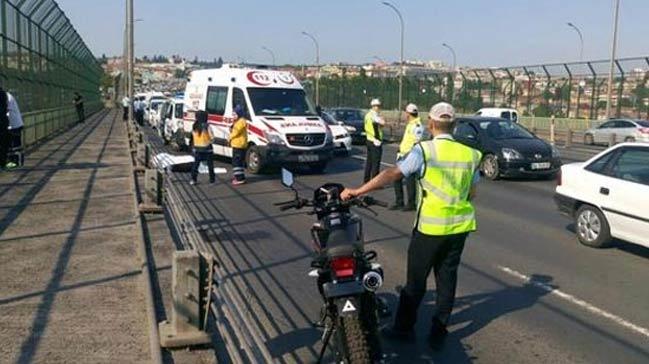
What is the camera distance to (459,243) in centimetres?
517

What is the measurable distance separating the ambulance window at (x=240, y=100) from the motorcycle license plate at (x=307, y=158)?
1667mm

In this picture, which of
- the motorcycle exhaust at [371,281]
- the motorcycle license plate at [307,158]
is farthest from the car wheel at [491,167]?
the motorcycle exhaust at [371,281]

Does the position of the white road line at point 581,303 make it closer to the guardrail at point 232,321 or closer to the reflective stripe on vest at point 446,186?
the reflective stripe on vest at point 446,186

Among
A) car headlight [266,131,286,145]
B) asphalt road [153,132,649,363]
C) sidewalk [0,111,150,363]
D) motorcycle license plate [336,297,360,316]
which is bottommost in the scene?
asphalt road [153,132,649,363]

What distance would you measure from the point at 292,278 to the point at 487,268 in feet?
7.42

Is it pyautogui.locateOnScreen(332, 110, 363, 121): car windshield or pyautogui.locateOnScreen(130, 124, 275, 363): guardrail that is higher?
pyautogui.locateOnScreen(332, 110, 363, 121): car windshield

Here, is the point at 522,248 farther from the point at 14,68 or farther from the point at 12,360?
the point at 14,68

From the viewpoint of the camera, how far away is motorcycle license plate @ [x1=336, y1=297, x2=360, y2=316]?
4.28 meters

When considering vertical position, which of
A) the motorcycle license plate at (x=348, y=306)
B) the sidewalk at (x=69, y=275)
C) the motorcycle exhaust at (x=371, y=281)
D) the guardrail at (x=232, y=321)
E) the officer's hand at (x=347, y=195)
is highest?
the officer's hand at (x=347, y=195)

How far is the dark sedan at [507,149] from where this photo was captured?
52.7 ft

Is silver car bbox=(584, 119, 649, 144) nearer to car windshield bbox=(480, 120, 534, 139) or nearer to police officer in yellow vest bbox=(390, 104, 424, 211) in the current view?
car windshield bbox=(480, 120, 534, 139)

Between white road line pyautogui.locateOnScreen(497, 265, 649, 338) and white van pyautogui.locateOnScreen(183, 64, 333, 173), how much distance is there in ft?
28.5

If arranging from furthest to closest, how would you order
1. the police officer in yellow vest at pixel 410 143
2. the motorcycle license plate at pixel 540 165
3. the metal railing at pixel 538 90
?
the metal railing at pixel 538 90
the motorcycle license plate at pixel 540 165
the police officer in yellow vest at pixel 410 143

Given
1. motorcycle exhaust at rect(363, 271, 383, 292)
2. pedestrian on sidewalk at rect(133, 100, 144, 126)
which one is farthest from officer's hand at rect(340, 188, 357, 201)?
pedestrian on sidewalk at rect(133, 100, 144, 126)
